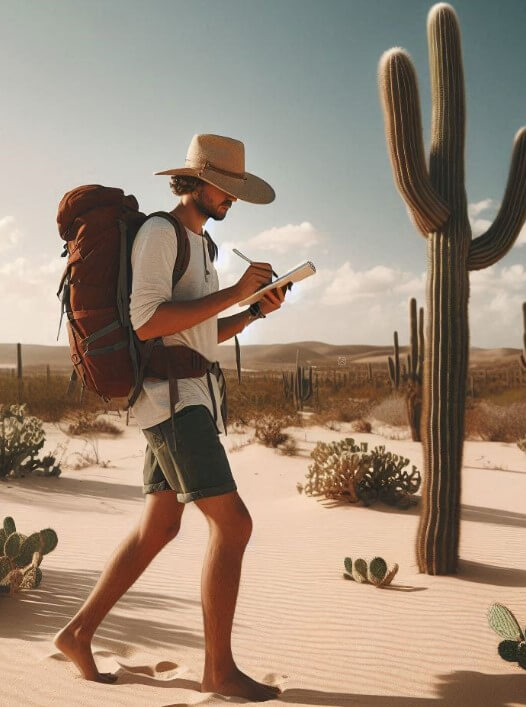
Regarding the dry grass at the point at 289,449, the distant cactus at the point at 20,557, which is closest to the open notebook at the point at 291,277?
the distant cactus at the point at 20,557

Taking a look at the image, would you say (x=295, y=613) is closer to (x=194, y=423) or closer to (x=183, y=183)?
(x=194, y=423)

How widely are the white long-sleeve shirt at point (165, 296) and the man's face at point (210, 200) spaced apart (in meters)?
0.11

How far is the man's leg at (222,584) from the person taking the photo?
256cm

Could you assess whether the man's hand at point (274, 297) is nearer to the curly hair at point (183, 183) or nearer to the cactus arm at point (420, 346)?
the curly hair at point (183, 183)

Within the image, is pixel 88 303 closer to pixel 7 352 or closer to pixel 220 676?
pixel 220 676

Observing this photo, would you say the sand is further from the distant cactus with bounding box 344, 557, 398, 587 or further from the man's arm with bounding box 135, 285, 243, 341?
the man's arm with bounding box 135, 285, 243, 341

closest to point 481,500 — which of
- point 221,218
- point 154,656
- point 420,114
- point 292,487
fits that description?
point 292,487

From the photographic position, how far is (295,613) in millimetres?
4219

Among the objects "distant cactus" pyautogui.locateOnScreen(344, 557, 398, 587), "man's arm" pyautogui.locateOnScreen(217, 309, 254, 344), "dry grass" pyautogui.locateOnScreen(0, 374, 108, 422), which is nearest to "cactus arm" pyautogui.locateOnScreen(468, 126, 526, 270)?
"distant cactus" pyautogui.locateOnScreen(344, 557, 398, 587)

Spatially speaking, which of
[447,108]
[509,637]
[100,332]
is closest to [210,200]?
[100,332]

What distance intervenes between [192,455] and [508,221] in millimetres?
4031

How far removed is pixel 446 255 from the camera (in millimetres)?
5199

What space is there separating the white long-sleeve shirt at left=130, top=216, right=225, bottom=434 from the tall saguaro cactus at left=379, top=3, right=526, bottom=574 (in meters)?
2.75

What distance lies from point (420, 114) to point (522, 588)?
11.7ft
